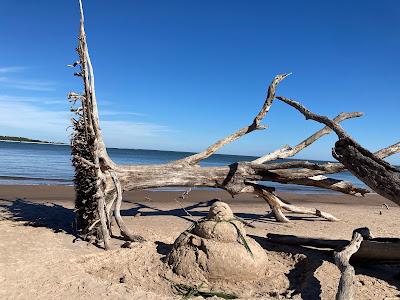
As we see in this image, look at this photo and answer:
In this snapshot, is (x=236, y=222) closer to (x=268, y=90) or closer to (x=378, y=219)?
(x=268, y=90)

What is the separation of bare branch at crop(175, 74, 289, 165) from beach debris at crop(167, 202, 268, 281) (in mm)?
3777

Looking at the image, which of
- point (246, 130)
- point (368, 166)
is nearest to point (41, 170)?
point (246, 130)

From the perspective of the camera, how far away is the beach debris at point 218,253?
595cm

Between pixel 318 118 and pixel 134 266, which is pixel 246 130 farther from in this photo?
pixel 134 266

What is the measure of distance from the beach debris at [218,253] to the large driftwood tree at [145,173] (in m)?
1.77

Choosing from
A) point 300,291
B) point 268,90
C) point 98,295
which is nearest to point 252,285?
point 300,291

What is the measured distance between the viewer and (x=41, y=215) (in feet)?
34.0

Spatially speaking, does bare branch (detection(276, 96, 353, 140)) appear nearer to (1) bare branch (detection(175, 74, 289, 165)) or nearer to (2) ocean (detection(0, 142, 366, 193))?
(1) bare branch (detection(175, 74, 289, 165))

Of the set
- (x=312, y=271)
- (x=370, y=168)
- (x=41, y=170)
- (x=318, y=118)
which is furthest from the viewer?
(x=41, y=170)

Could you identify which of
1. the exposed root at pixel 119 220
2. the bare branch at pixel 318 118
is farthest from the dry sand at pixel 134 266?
the bare branch at pixel 318 118

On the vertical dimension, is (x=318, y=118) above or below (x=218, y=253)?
above

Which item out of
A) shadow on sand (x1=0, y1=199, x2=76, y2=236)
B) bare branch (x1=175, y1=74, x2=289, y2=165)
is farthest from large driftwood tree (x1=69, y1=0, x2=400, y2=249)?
shadow on sand (x1=0, y1=199, x2=76, y2=236)

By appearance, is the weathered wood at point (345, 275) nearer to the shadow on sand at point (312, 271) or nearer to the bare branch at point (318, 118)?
the shadow on sand at point (312, 271)

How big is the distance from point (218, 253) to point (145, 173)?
3823 millimetres
